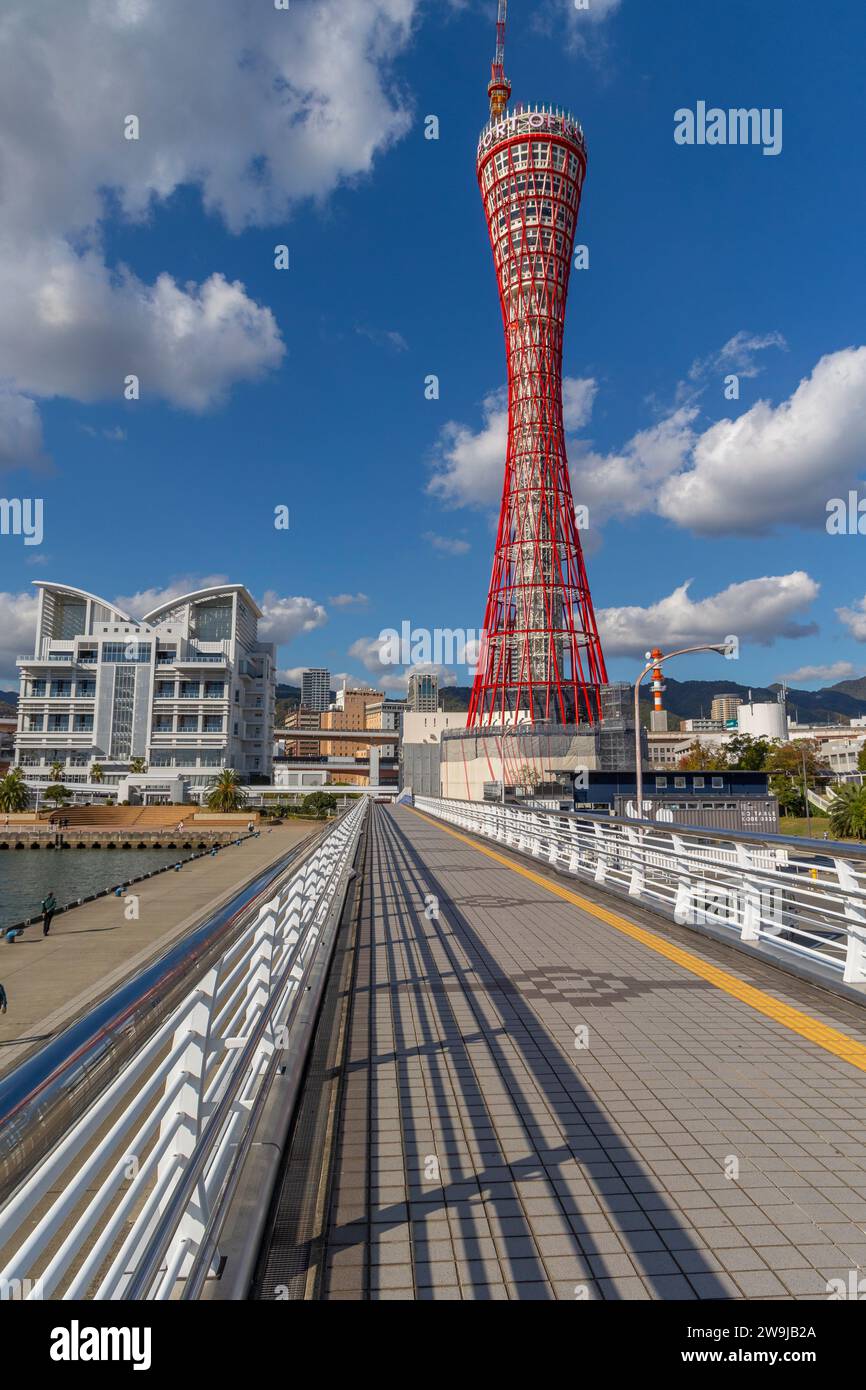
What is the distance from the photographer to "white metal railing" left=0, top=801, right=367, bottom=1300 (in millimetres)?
1705

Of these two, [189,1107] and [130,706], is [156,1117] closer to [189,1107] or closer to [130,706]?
[189,1107]

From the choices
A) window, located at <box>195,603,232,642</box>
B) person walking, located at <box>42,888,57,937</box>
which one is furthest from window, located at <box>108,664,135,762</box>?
person walking, located at <box>42,888,57,937</box>

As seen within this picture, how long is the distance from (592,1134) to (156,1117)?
8.05 feet

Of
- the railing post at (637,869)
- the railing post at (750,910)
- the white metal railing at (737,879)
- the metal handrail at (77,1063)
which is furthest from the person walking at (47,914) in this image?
the metal handrail at (77,1063)

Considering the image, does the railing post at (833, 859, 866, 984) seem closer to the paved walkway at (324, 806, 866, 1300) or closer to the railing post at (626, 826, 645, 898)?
the paved walkway at (324, 806, 866, 1300)

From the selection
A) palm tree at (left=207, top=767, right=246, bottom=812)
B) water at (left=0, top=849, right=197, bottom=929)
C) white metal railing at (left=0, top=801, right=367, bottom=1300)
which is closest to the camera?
white metal railing at (left=0, top=801, right=367, bottom=1300)

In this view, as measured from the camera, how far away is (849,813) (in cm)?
5250

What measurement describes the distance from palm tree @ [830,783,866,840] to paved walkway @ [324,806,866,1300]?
48.4m

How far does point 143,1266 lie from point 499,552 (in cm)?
5563

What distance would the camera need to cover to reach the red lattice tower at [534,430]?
56625 millimetres

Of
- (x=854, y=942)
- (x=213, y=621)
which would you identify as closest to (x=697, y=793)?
(x=854, y=942)

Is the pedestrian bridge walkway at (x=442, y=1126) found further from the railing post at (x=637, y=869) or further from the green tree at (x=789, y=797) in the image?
the green tree at (x=789, y=797)

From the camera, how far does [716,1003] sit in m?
6.48
